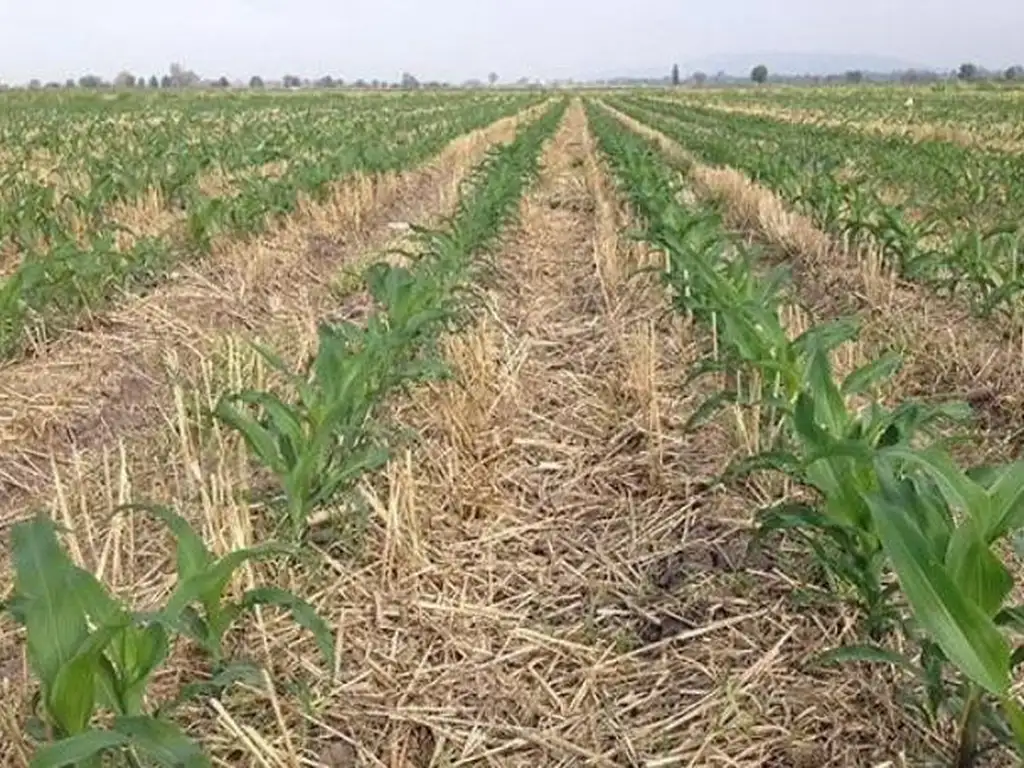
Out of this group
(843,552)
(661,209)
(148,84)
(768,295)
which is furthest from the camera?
(148,84)

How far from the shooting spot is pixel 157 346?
5.03m

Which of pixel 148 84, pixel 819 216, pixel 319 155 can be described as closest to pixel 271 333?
pixel 819 216

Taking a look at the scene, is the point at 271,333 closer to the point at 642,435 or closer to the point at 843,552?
the point at 642,435

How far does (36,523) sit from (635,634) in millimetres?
1399

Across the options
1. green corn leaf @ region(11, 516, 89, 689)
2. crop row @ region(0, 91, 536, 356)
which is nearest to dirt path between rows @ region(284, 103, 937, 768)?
green corn leaf @ region(11, 516, 89, 689)

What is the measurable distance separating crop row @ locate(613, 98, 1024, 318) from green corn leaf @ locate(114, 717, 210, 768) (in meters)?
4.25

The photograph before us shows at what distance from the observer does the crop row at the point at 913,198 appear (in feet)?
18.0

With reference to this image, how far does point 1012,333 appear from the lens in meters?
4.98

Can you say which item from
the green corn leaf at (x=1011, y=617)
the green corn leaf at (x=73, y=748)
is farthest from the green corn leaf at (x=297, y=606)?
the green corn leaf at (x=1011, y=617)

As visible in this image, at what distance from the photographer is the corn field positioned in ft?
6.31

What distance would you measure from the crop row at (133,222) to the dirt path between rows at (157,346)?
181mm

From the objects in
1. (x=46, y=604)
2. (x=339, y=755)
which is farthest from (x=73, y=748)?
(x=339, y=755)

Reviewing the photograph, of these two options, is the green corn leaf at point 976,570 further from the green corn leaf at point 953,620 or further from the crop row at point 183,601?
the crop row at point 183,601

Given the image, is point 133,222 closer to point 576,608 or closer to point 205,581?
point 576,608
